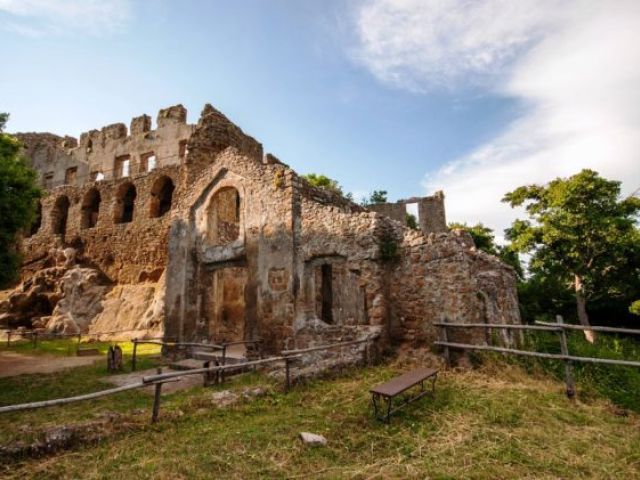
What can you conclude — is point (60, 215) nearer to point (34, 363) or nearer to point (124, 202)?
point (124, 202)

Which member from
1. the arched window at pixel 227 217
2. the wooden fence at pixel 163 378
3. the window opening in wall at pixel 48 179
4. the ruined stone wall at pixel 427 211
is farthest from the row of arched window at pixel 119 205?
the wooden fence at pixel 163 378

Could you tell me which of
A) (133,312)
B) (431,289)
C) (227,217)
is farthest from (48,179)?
(431,289)

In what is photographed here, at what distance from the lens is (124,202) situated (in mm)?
22906

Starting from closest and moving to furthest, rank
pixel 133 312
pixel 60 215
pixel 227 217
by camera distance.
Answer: pixel 227 217
pixel 133 312
pixel 60 215

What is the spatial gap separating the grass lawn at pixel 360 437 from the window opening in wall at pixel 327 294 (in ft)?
27.5

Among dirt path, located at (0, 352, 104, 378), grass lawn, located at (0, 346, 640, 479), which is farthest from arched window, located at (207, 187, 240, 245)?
grass lawn, located at (0, 346, 640, 479)

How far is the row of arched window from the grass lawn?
16701 mm

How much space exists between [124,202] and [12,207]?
574 inches

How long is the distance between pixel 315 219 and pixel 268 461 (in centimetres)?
681

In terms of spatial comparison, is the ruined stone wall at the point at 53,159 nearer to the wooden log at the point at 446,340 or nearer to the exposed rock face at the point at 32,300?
the exposed rock face at the point at 32,300

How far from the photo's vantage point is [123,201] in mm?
22703

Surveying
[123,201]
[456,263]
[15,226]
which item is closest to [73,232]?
[123,201]

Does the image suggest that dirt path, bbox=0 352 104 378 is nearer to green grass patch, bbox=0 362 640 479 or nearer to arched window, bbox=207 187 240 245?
green grass patch, bbox=0 362 640 479

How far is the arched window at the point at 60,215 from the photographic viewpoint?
23953 mm
